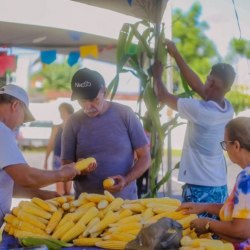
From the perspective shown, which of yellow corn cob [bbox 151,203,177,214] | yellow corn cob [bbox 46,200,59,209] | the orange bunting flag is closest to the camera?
yellow corn cob [bbox 151,203,177,214]

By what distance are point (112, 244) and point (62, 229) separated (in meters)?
0.34

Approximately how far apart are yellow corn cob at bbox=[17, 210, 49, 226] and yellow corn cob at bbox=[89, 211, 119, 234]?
0.32m

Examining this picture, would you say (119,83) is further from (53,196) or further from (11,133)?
(11,133)

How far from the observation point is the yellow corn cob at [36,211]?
3.19 metres

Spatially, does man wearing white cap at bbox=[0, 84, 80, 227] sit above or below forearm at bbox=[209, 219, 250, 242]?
above

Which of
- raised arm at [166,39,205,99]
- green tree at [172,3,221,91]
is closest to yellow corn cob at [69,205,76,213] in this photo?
raised arm at [166,39,205,99]

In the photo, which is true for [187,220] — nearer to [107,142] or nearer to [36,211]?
[36,211]

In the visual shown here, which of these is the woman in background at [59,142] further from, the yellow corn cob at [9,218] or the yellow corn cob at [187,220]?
the yellow corn cob at [187,220]

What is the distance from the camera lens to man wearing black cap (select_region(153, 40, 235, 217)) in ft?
13.1

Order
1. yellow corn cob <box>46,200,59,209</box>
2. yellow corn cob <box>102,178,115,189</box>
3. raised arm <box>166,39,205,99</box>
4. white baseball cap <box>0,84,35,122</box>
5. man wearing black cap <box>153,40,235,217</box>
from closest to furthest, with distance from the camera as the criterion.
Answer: white baseball cap <box>0,84,35,122</box>, yellow corn cob <box>46,200,59,209</box>, yellow corn cob <box>102,178,115,189</box>, man wearing black cap <box>153,40,235,217</box>, raised arm <box>166,39,205,99</box>

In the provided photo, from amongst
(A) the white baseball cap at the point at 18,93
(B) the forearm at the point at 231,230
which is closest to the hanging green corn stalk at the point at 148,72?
(A) the white baseball cap at the point at 18,93

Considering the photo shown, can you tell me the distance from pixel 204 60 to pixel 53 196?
46.4 meters

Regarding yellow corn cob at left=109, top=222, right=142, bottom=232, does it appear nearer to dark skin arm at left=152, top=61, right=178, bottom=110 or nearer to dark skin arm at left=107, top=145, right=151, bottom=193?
dark skin arm at left=107, top=145, right=151, bottom=193

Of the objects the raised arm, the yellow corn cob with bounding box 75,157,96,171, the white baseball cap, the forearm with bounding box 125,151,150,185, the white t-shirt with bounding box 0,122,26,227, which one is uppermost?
the raised arm
